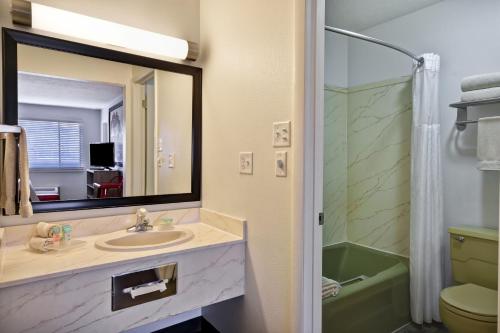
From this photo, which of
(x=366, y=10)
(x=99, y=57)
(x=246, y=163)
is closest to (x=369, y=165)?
(x=366, y=10)

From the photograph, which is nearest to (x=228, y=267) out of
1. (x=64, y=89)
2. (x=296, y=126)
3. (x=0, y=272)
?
(x=296, y=126)

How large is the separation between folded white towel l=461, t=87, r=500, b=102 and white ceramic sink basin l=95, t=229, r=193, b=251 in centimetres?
204

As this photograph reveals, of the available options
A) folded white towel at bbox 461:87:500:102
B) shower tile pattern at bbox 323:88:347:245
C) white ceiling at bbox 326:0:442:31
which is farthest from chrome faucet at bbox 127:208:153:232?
folded white towel at bbox 461:87:500:102

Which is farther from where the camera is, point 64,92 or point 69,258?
point 64,92

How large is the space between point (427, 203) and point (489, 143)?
0.56 m

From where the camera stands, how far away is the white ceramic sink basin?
1484 mm

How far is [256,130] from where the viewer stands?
60.2 inches

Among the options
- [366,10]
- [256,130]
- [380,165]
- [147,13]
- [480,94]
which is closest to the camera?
[256,130]

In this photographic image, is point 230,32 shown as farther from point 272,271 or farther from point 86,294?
point 86,294

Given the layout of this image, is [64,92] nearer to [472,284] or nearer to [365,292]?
Result: [365,292]

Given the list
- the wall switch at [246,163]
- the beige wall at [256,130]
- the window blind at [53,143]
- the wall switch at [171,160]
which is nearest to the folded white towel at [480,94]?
the beige wall at [256,130]

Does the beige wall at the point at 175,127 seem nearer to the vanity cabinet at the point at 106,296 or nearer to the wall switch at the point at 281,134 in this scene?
the vanity cabinet at the point at 106,296

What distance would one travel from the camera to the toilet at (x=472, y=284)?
1664 millimetres

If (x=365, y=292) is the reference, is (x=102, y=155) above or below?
above
